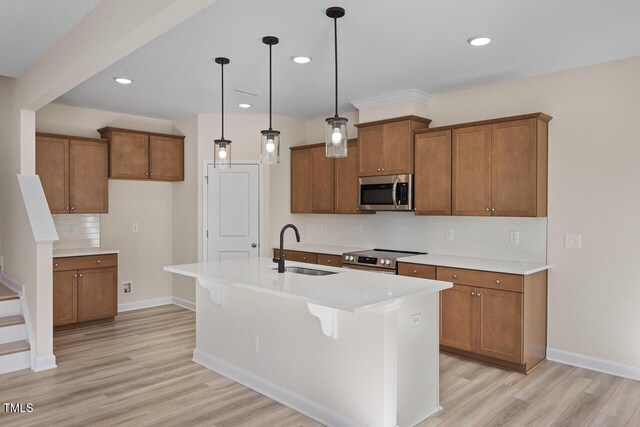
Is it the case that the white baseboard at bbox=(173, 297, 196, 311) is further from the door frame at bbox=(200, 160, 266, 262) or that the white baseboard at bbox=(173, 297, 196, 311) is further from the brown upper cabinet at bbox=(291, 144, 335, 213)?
the brown upper cabinet at bbox=(291, 144, 335, 213)

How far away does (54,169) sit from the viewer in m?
4.98

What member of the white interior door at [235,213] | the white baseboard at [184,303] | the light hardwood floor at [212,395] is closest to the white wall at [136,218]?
the white baseboard at [184,303]

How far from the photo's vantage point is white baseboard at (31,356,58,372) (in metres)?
3.76

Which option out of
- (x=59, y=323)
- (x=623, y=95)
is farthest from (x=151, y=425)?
(x=623, y=95)

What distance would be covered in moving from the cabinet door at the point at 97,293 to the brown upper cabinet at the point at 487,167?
11.9ft

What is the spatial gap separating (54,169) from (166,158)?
4.38 feet

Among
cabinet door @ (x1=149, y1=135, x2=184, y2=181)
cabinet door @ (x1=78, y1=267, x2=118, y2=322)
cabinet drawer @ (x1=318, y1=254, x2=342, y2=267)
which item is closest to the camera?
cabinet door @ (x1=78, y1=267, x2=118, y2=322)

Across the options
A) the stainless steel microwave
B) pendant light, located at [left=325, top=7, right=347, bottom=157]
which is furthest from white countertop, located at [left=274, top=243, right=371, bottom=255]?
pendant light, located at [left=325, top=7, right=347, bottom=157]

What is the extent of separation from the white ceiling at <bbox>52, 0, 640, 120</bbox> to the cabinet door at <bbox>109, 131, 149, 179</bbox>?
2.08 feet

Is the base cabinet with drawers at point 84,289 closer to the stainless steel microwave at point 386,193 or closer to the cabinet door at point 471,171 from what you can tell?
the stainless steel microwave at point 386,193

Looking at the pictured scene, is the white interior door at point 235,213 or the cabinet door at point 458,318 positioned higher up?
the white interior door at point 235,213

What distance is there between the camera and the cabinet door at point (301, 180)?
5.92 meters

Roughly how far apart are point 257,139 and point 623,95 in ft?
13.1

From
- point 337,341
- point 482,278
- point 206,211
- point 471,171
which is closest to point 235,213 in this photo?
point 206,211
